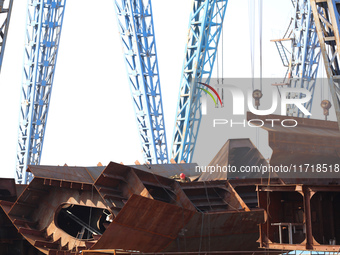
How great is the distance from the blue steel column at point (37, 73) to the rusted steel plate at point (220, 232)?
76.5ft

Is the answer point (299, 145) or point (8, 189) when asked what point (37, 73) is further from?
point (299, 145)

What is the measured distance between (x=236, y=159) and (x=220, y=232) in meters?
3.48

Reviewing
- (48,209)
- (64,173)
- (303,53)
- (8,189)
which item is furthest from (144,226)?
(303,53)

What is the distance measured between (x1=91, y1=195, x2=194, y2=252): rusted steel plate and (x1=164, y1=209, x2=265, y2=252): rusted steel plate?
1.03 ft

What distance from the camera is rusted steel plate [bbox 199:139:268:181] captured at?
18.4 m

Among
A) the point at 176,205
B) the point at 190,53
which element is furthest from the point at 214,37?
the point at 176,205

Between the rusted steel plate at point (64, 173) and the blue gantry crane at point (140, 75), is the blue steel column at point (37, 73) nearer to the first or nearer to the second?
the blue gantry crane at point (140, 75)

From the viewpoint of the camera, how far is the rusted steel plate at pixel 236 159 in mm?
18438

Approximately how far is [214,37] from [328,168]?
607 inches

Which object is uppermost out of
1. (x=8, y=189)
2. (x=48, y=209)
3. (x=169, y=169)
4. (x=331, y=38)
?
(x=331, y=38)

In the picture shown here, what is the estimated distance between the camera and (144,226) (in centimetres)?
1438

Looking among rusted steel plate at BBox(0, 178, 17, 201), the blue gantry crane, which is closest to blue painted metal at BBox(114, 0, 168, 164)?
the blue gantry crane

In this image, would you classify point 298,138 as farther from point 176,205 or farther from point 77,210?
point 77,210

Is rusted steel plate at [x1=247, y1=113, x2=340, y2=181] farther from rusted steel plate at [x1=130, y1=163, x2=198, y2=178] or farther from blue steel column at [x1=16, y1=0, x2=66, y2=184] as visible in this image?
blue steel column at [x1=16, y1=0, x2=66, y2=184]
